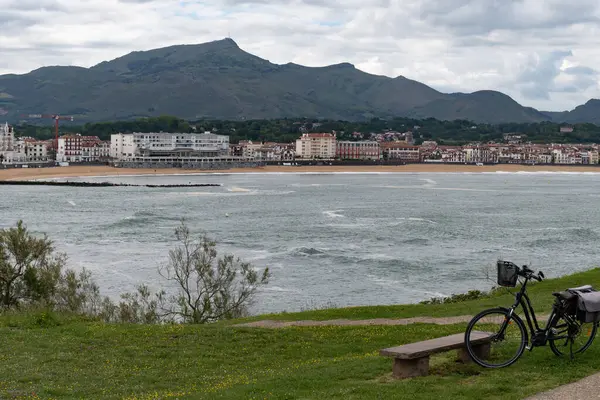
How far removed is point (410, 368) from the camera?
33.0ft

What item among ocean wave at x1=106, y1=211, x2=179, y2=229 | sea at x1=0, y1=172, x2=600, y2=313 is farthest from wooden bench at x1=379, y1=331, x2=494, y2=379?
ocean wave at x1=106, y1=211, x2=179, y2=229

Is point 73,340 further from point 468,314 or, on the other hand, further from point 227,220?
point 227,220

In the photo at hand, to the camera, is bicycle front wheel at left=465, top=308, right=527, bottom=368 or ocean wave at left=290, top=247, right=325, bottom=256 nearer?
bicycle front wheel at left=465, top=308, right=527, bottom=368

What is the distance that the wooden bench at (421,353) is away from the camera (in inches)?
396

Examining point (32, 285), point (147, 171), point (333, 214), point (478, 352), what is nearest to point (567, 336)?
point (478, 352)

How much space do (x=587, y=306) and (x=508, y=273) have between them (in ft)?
3.63

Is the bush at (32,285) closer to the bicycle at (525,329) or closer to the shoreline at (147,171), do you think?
the bicycle at (525,329)

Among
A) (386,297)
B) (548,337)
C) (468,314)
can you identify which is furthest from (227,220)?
(548,337)

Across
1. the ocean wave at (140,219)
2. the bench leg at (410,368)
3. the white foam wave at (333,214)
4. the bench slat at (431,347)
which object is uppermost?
the bench slat at (431,347)

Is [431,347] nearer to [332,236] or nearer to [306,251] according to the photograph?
[306,251]

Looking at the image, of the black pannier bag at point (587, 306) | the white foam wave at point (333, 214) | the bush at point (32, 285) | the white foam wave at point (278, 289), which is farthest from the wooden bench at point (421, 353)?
the white foam wave at point (333, 214)

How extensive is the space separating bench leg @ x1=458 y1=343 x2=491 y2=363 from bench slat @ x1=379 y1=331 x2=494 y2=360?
0.43ft

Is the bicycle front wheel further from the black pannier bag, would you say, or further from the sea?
the sea

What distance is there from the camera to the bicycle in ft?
33.0
